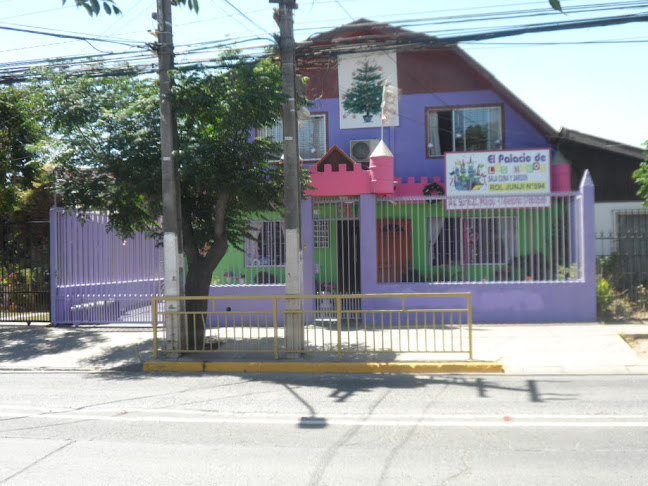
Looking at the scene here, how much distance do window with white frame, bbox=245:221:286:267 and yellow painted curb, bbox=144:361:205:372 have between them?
15.2 ft

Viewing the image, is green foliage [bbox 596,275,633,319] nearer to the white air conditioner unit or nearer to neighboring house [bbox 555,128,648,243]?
neighboring house [bbox 555,128,648,243]

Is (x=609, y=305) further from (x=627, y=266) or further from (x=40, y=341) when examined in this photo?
(x=40, y=341)

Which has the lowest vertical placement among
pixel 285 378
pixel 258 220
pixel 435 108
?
pixel 285 378

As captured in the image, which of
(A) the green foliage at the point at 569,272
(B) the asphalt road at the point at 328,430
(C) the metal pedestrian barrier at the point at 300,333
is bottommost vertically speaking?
(B) the asphalt road at the point at 328,430

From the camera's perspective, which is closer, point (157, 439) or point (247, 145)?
point (157, 439)

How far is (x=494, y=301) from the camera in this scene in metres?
13.5

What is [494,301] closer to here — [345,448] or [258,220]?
[258,220]

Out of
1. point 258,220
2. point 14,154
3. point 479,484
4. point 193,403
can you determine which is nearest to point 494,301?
point 258,220

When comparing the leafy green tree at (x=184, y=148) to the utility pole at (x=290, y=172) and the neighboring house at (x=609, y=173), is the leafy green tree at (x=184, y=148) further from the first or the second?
the neighboring house at (x=609, y=173)

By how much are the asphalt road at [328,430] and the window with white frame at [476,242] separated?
4929mm

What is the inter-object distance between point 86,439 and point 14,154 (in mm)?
10325

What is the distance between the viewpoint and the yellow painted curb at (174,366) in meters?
10.1

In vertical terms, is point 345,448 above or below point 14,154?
below

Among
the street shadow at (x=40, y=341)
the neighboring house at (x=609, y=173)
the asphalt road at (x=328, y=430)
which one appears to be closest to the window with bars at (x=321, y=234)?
the street shadow at (x=40, y=341)
